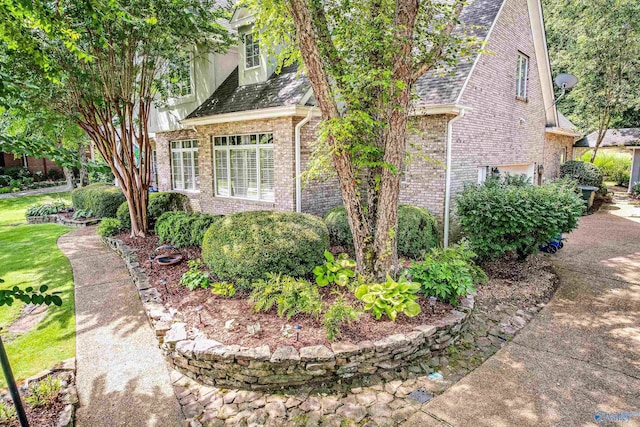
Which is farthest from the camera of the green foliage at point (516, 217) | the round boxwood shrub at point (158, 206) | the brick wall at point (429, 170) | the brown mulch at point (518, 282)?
the round boxwood shrub at point (158, 206)

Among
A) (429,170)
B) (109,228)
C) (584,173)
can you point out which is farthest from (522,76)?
(109,228)

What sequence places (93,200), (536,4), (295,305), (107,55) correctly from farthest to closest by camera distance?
(93,200) < (536,4) < (107,55) < (295,305)

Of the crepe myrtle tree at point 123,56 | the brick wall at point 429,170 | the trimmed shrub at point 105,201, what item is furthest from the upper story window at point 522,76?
the trimmed shrub at point 105,201

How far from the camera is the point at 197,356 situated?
167 inches

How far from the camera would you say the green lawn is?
15.3 feet

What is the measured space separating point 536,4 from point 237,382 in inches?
538

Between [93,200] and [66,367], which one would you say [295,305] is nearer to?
[66,367]

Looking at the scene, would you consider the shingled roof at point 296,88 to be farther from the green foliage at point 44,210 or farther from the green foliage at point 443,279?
the green foliage at point 44,210

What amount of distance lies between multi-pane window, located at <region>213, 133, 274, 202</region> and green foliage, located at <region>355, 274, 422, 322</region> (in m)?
5.62

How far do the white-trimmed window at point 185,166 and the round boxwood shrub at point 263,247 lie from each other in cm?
760

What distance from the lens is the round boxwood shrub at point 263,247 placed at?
5844mm

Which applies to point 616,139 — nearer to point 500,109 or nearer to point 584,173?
point 584,173

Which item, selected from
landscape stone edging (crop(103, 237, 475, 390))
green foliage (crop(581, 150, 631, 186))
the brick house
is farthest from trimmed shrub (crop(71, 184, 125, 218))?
green foliage (crop(581, 150, 631, 186))

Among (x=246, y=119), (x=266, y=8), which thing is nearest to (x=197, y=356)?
(x=266, y=8)
